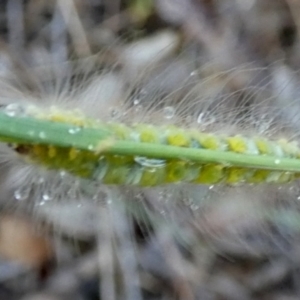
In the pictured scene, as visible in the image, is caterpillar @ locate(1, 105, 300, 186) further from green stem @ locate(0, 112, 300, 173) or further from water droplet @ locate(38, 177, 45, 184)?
water droplet @ locate(38, 177, 45, 184)

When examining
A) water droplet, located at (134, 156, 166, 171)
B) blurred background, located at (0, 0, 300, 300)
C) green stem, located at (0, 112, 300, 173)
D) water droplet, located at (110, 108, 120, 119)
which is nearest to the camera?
green stem, located at (0, 112, 300, 173)

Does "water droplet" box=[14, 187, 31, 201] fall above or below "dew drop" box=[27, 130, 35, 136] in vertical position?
below

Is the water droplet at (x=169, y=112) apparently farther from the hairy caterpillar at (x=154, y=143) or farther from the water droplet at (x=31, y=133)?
the water droplet at (x=31, y=133)

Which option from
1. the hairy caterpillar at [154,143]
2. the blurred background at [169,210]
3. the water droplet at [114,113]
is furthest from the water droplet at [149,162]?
the blurred background at [169,210]

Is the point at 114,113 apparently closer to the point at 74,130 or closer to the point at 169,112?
the point at 169,112

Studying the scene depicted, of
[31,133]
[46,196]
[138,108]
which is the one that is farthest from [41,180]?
[31,133]

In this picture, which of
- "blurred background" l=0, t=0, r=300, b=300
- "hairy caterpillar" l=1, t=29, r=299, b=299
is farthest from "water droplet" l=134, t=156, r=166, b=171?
"blurred background" l=0, t=0, r=300, b=300

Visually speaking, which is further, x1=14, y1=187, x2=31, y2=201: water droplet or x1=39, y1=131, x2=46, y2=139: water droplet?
x1=14, y1=187, x2=31, y2=201: water droplet

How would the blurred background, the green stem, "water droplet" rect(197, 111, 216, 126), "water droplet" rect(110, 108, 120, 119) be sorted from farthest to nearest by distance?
the blurred background, "water droplet" rect(197, 111, 216, 126), "water droplet" rect(110, 108, 120, 119), the green stem
